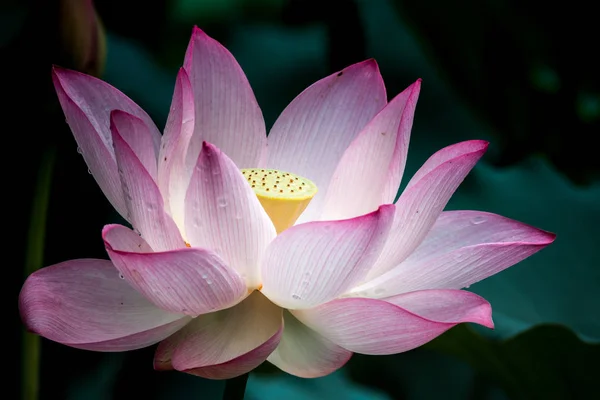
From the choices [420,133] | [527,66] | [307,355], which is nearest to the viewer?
[307,355]

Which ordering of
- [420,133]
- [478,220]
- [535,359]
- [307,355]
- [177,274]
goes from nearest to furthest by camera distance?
[177,274], [307,355], [478,220], [535,359], [420,133]

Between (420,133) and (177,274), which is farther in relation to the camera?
(420,133)

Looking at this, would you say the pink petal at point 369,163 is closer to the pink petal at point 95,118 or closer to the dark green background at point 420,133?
the pink petal at point 95,118

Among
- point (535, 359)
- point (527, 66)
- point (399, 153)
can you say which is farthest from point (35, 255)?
point (527, 66)

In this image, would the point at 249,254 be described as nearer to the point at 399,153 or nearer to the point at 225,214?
the point at 225,214

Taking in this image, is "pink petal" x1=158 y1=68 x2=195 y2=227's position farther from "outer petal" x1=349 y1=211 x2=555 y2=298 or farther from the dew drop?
the dew drop
